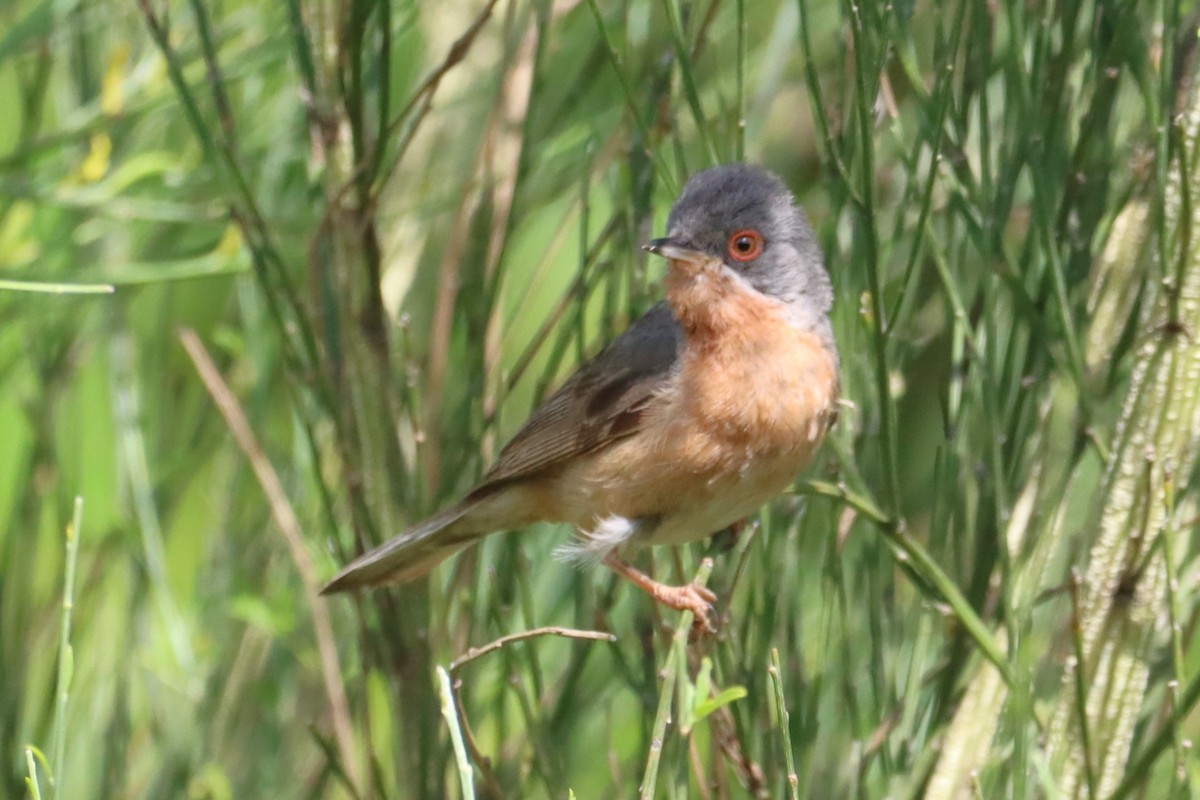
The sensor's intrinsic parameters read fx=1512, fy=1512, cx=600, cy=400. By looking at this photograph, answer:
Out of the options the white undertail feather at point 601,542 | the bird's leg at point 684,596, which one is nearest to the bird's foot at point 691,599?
the bird's leg at point 684,596

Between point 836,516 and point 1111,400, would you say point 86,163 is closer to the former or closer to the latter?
point 836,516

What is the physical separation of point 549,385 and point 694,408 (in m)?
0.63

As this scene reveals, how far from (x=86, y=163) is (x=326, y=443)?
1.15 meters

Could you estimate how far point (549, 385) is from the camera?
4.22m

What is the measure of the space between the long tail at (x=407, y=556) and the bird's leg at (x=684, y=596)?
18.7 inches

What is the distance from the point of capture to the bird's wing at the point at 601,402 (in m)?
3.96

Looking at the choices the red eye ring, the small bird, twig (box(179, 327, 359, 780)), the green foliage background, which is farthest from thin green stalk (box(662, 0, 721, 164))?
twig (box(179, 327, 359, 780))

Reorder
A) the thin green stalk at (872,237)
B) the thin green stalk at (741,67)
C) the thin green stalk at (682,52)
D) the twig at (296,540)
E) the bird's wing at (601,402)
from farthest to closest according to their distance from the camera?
the twig at (296,540), the bird's wing at (601,402), the thin green stalk at (741,67), the thin green stalk at (682,52), the thin green stalk at (872,237)

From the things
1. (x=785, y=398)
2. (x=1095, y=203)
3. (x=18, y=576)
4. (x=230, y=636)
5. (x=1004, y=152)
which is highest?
(x=1004, y=152)

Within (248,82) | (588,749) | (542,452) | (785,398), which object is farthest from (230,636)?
(785,398)

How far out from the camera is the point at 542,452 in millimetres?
4094

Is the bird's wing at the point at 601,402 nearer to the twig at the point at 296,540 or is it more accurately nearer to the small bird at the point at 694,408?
the small bird at the point at 694,408

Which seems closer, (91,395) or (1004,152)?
(1004,152)

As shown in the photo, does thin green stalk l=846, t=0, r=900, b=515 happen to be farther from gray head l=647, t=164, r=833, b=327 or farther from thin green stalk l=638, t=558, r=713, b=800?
gray head l=647, t=164, r=833, b=327
